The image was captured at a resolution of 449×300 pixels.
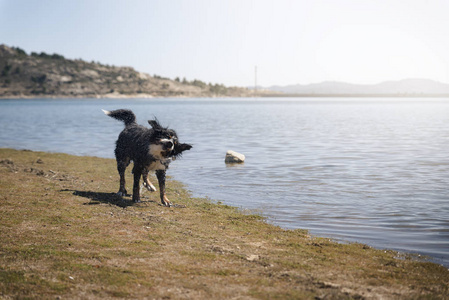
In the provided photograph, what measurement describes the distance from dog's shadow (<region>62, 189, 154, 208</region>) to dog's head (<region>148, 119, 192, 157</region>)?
185cm

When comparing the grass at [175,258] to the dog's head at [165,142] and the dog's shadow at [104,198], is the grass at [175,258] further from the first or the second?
the dog's head at [165,142]

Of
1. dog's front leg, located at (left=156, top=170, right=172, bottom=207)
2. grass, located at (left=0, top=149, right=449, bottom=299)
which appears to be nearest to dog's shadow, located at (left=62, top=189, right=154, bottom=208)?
grass, located at (left=0, top=149, right=449, bottom=299)

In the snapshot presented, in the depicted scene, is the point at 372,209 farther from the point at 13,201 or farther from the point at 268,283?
the point at 13,201

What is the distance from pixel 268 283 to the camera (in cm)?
612

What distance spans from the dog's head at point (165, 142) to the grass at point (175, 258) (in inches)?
60.4

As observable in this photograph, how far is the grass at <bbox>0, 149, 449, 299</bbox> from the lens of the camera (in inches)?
231

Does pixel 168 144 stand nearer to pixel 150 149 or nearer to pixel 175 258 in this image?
pixel 150 149

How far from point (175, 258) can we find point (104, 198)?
5.59 meters

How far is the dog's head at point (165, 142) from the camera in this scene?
10742 mm

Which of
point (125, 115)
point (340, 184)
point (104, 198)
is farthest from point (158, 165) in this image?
point (340, 184)

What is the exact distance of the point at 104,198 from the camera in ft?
39.7

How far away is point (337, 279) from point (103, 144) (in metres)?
27.6

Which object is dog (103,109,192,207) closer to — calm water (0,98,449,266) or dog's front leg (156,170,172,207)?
dog's front leg (156,170,172,207)

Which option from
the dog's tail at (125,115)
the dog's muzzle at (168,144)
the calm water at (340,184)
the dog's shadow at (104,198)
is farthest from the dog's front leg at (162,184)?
the calm water at (340,184)
